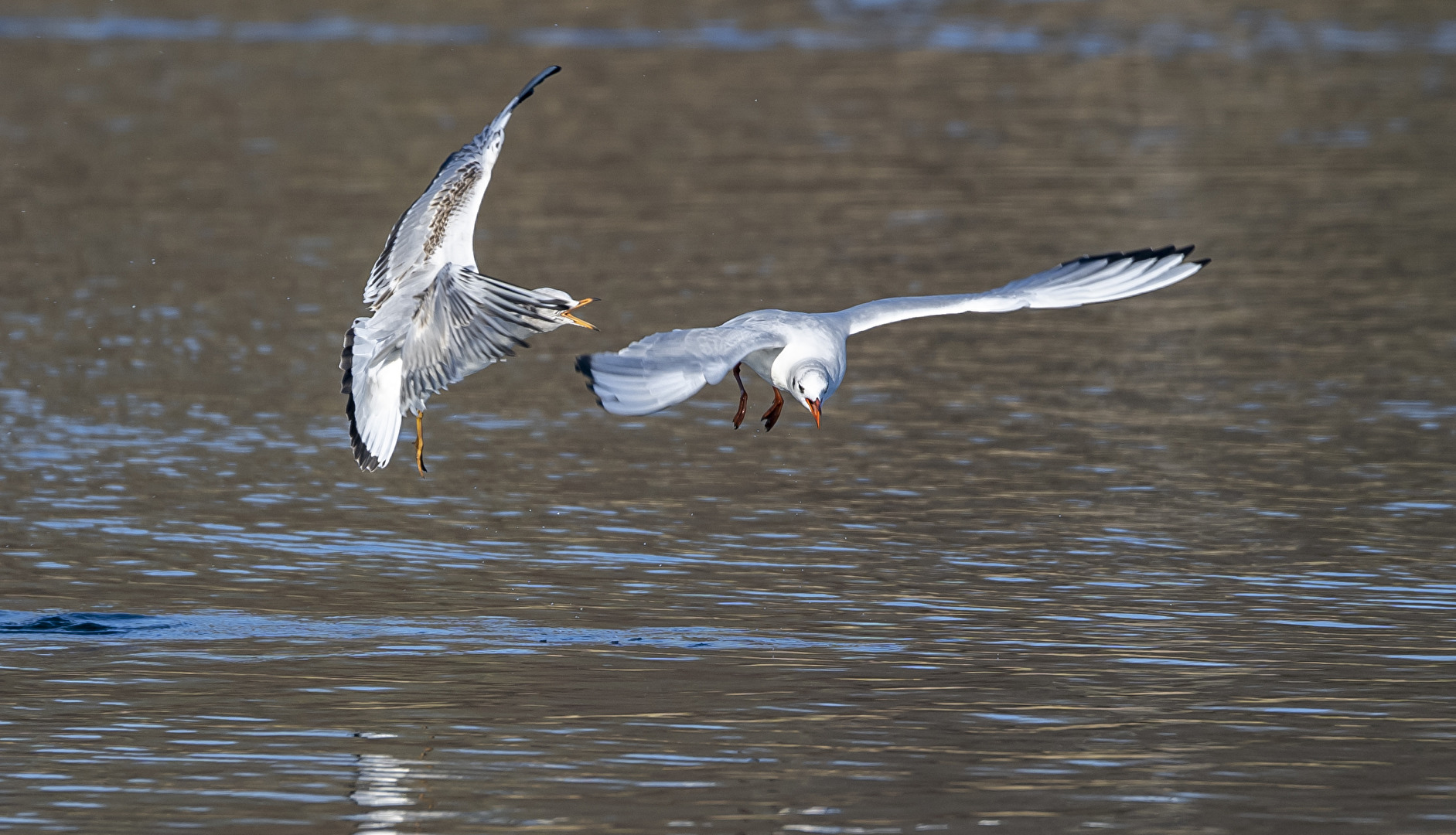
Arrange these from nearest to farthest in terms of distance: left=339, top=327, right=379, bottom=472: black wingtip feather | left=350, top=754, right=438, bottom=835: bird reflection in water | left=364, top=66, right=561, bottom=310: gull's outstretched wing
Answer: left=350, top=754, right=438, bottom=835: bird reflection in water < left=339, top=327, right=379, bottom=472: black wingtip feather < left=364, top=66, right=561, bottom=310: gull's outstretched wing

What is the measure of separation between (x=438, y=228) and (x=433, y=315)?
3.05ft

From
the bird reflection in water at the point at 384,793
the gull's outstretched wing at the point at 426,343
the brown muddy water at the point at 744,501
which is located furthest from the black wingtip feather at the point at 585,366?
the bird reflection in water at the point at 384,793

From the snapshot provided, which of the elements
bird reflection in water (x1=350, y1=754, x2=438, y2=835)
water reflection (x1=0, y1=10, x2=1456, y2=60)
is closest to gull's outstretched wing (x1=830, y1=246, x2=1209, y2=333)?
bird reflection in water (x1=350, y1=754, x2=438, y2=835)

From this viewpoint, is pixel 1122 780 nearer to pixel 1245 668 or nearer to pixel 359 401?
pixel 1245 668

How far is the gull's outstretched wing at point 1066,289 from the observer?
11664 millimetres

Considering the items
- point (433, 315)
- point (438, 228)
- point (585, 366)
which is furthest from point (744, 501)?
point (585, 366)

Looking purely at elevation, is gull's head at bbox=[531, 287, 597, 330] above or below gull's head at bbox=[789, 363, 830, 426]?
above

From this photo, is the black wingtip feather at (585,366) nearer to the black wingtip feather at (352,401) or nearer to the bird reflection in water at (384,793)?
the bird reflection in water at (384,793)

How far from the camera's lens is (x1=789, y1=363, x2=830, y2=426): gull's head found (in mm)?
10540

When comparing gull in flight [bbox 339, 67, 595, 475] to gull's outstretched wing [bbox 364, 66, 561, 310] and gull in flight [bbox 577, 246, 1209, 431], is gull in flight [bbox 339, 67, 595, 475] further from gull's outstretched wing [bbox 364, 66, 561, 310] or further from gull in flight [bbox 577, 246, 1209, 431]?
gull in flight [bbox 577, 246, 1209, 431]

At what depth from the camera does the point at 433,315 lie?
10.8m

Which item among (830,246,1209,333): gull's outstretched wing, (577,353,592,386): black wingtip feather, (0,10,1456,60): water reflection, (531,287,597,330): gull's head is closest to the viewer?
(577,353,592,386): black wingtip feather

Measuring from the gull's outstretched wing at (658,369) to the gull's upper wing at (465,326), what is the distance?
866 mm

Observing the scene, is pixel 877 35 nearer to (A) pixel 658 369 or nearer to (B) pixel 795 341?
(B) pixel 795 341
